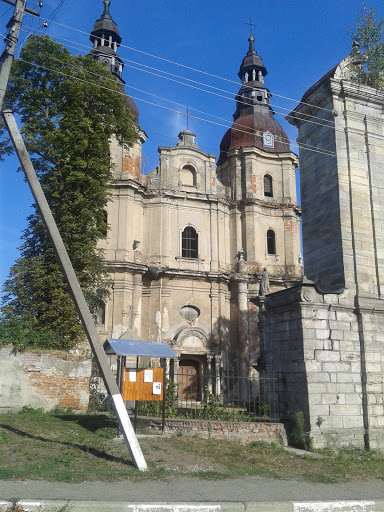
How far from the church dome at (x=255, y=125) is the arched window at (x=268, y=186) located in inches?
67.3

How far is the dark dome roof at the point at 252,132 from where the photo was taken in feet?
109

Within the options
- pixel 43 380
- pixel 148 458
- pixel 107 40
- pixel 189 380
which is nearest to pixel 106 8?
pixel 107 40

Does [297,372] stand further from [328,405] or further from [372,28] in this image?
[372,28]

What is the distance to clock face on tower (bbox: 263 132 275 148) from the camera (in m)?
33.2

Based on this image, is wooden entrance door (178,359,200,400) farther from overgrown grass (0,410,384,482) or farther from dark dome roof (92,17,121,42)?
dark dome roof (92,17,121,42)

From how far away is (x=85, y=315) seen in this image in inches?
330

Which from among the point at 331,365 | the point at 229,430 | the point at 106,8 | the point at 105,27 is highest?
the point at 106,8

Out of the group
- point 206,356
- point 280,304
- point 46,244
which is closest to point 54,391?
point 46,244

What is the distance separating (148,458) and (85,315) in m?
2.64

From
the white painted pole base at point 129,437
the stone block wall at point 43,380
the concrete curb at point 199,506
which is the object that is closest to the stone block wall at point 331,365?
the concrete curb at point 199,506

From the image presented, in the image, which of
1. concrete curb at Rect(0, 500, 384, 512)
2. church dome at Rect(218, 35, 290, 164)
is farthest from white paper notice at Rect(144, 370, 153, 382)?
church dome at Rect(218, 35, 290, 164)

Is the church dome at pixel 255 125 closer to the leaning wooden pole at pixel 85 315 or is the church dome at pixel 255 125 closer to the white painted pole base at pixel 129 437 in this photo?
the leaning wooden pole at pixel 85 315

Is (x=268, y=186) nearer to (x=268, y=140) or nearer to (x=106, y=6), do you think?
(x=268, y=140)

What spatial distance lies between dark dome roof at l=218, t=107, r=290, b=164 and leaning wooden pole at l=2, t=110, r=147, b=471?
2451 centimetres
